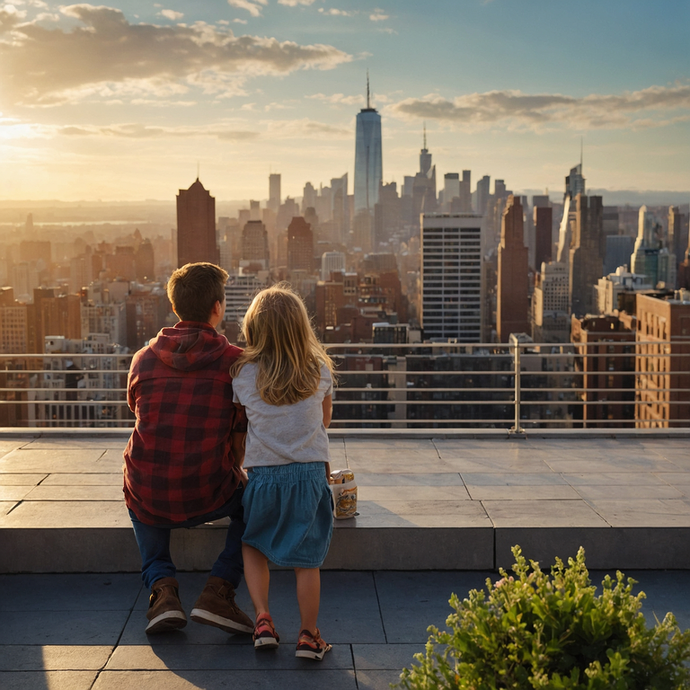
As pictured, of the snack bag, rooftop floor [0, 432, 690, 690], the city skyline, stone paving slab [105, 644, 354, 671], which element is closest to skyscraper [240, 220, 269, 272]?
the city skyline

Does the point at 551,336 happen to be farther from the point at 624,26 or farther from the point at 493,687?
the point at 493,687

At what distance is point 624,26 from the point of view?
164 ft

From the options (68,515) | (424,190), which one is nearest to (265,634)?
Answer: (68,515)

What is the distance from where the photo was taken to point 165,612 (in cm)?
274

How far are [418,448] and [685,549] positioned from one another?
1937 millimetres

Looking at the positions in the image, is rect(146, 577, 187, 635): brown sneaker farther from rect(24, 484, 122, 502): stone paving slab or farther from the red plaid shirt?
rect(24, 484, 122, 502): stone paving slab

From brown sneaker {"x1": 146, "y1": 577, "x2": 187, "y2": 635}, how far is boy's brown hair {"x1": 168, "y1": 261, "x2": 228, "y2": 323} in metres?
0.98

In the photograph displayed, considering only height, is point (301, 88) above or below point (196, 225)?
above

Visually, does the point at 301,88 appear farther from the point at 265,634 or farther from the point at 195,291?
the point at 265,634

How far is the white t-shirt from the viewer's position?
272 cm

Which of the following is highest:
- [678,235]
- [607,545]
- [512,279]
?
[678,235]

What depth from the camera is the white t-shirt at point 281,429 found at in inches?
107

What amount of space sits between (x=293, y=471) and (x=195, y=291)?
0.75 m

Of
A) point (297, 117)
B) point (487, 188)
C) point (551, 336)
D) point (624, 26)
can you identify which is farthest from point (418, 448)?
point (487, 188)
